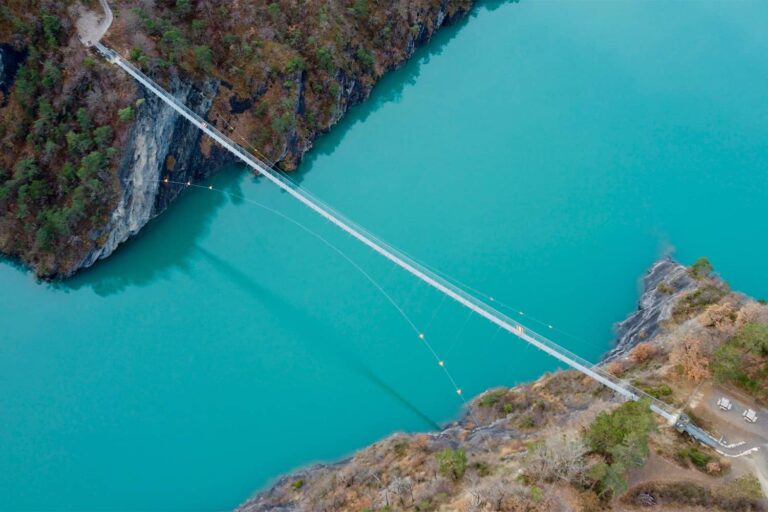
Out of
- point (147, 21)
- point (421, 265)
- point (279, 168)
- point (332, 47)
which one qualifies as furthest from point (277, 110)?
point (421, 265)

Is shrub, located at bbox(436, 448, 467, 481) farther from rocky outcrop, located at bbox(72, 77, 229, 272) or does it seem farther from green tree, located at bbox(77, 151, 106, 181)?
green tree, located at bbox(77, 151, 106, 181)

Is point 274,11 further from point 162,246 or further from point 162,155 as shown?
point 162,246

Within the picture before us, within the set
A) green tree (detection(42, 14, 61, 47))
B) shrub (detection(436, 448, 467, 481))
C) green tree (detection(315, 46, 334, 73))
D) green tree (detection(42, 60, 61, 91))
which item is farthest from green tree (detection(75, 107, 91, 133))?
shrub (detection(436, 448, 467, 481))

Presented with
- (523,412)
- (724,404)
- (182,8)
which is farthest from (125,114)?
(724,404)

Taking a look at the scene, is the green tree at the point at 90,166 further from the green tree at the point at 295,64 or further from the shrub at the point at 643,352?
the shrub at the point at 643,352

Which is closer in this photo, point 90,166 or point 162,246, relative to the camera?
point 90,166

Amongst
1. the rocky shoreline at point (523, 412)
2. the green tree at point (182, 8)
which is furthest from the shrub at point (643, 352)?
the green tree at point (182, 8)
